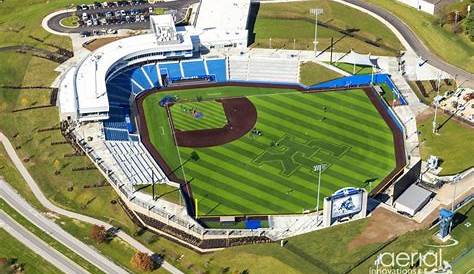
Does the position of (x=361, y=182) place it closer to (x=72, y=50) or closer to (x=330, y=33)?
(x=330, y=33)

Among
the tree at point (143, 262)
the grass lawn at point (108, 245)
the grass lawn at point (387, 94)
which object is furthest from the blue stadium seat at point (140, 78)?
the tree at point (143, 262)

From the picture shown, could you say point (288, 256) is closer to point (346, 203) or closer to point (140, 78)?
point (346, 203)

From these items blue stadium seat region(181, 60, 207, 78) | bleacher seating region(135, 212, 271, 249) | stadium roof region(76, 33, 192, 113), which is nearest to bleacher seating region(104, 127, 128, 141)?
stadium roof region(76, 33, 192, 113)

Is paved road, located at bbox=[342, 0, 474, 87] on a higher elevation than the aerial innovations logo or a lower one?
higher

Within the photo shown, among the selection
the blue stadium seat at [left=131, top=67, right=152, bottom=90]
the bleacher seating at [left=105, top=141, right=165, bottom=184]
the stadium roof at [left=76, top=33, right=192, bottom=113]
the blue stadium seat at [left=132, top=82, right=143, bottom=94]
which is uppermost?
the stadium roof at [left=76, top=33, right=192, bottom=113]

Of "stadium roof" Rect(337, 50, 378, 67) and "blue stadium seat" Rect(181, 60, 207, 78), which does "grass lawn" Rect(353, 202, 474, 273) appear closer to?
"stadium roof" Rect(337, 50, 378, 67)

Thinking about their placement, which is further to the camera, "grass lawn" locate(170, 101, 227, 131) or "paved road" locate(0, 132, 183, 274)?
"grass lawn" locate(170, 101, 227, 131)

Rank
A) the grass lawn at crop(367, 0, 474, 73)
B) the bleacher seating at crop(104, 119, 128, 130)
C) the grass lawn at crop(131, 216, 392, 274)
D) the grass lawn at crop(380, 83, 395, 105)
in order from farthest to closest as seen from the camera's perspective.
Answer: the grass lawn at crop(367, 0, 474, 73)
the grass lawn at crop(380, 83, 395, 105)
the bleacher seating at crop(104, 119, 128, 130)
the grass lawn at crop(131, 216, 392, 274)
